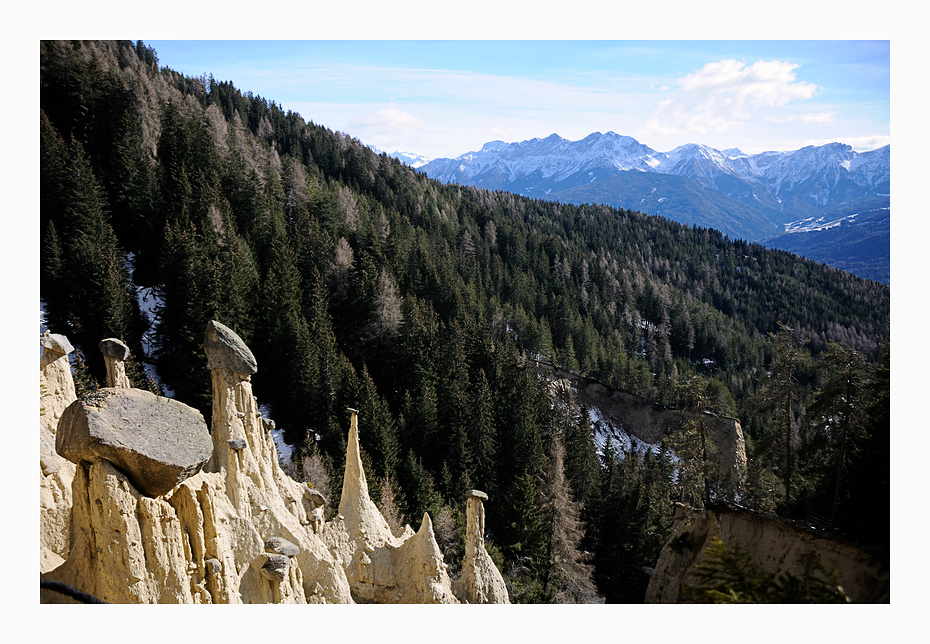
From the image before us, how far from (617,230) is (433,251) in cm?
6557

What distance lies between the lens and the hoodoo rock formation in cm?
579

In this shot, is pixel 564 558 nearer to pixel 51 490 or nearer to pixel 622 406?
pixel 51 490

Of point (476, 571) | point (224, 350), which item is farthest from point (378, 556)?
point (224, 350)

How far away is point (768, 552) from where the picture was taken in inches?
400

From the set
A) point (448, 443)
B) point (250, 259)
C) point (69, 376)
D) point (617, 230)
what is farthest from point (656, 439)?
point (617, 230)

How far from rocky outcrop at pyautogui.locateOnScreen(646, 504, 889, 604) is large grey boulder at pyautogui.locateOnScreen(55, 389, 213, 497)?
25.8ft

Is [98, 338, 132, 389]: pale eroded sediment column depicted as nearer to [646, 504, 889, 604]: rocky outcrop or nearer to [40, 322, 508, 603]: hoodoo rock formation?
[40, 322, 508, 603]: hoodoo rock formation

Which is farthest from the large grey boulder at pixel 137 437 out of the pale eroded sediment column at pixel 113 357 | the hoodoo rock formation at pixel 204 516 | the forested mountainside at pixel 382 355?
the forested mountainside at pixel 382 355

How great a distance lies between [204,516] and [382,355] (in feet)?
88.6

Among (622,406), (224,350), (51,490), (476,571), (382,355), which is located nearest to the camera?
(51,490)

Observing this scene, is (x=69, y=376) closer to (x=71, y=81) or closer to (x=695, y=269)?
(x=71, y=81)

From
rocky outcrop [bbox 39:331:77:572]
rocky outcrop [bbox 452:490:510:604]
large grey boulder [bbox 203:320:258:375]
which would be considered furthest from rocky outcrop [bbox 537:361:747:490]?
rocky outcrop [bbox 39:331:77:572]

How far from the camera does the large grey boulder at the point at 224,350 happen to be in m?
9.73

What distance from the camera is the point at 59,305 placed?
2292cm
